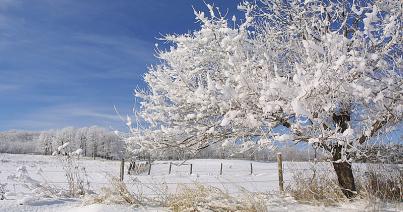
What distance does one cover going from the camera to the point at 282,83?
197 inches

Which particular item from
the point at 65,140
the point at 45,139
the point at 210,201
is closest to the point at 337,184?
the point at 210,201

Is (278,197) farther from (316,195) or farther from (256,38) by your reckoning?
(256,38)

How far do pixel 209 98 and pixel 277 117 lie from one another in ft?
3.64

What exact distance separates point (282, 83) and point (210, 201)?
233 cm

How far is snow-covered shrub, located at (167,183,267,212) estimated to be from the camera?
6070 millimetres

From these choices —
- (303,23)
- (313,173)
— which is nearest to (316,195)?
(313,173)

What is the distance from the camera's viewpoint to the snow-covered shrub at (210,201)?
19.9 feet

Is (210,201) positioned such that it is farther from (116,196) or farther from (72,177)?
(72,177)

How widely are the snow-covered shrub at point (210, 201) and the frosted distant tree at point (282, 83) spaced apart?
Answer: 2.78 ft

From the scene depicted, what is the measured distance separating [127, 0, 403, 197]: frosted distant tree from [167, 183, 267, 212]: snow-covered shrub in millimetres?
848

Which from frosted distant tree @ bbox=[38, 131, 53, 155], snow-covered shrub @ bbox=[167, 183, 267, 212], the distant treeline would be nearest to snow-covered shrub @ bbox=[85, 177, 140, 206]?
snow-covered shrub @ bbox=[167, 183, 267, 212]

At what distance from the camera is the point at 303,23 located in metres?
8.18

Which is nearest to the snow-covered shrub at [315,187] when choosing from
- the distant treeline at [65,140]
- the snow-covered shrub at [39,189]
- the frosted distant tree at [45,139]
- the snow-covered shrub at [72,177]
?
the snow-covered shrub at [72,177]

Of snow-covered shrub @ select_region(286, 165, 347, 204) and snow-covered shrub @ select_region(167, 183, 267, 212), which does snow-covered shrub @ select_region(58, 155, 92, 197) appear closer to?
snow-covered shrub @ select_region(167, 183, 267, 212)
